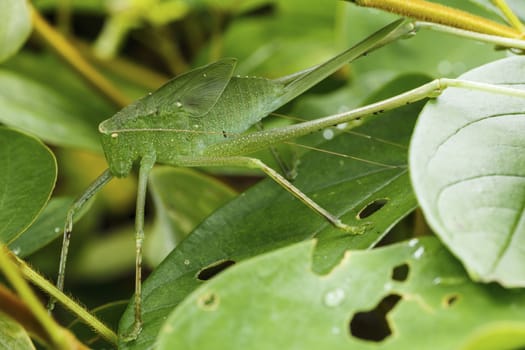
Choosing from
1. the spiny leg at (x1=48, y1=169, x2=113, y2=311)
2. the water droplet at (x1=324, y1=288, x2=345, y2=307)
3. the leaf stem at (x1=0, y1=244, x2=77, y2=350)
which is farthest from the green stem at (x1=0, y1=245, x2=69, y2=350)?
the spiny leg at (x1=48, y1=169, x2=113, y2=311)

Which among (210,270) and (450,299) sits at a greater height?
(450,299)

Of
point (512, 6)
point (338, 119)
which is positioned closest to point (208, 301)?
point (338, 119)

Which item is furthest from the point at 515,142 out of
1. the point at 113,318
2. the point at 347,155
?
the point at 113,318

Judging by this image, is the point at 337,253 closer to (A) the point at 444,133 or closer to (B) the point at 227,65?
(A) the point at 444,133

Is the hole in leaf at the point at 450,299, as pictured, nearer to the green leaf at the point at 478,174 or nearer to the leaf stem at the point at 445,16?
the green leaf at the point at 478,174

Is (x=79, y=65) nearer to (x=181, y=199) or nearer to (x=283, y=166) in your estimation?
(x=181, y=199)
